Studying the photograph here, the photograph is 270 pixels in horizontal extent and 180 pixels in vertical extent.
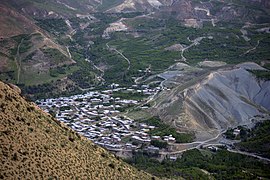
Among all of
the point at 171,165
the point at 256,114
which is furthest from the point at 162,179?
the point at 256,114

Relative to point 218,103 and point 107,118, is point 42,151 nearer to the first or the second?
point 107,118

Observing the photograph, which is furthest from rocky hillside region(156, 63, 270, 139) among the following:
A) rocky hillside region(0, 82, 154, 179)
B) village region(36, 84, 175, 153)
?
rocky hillside region(0, 82, 154, 179)

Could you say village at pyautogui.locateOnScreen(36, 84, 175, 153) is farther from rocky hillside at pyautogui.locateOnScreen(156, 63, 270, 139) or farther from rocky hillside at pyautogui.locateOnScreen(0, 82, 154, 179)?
rocky hillside at pyautogui.locateOnScreen(0, 82, 154, 179)

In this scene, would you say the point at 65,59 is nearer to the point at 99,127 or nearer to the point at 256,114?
the point at 99,127

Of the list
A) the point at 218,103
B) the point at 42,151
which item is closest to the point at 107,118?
the point at 218,103

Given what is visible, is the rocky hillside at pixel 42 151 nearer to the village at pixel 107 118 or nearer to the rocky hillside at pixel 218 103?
the village at pixel 107 118

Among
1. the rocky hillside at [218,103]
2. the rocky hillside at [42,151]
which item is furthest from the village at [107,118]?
the rocky hillside at [42,151]
